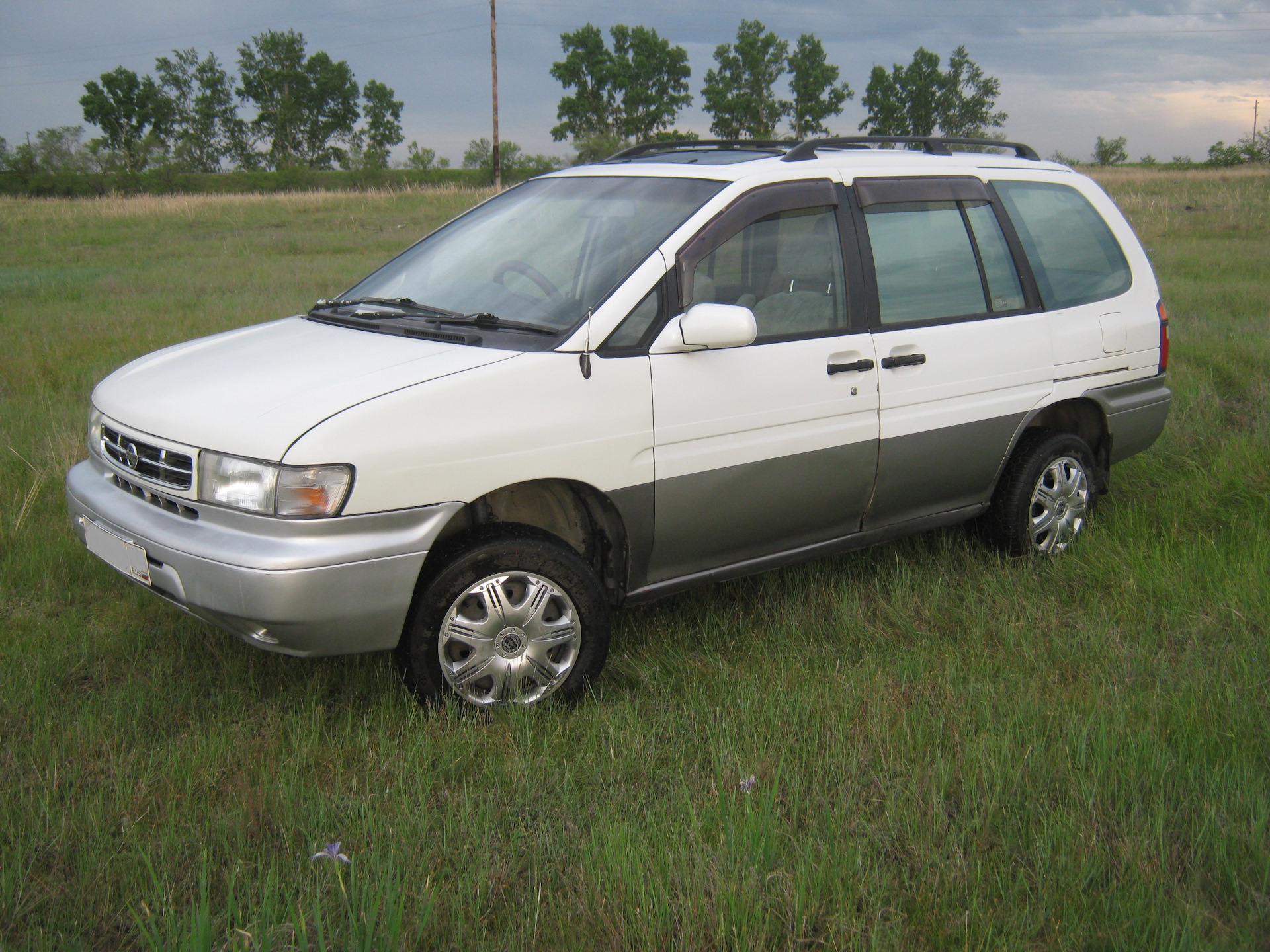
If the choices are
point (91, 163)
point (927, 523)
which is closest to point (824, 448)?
point (927, 523)

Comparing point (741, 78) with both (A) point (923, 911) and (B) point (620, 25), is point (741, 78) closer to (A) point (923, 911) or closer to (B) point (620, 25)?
(B) point (620, 25)

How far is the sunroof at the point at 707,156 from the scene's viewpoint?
4.01 m

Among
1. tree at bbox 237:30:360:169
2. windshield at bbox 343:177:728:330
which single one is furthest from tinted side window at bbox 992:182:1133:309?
tree at bbox 237:30:360:169

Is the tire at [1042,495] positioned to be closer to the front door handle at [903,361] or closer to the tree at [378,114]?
the front door handle at [903,361]

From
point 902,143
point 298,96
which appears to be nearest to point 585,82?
point 298,96

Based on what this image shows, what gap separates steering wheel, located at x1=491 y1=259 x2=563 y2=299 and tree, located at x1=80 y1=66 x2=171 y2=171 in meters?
86.2

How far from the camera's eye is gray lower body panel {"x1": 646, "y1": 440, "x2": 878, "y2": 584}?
139 inches

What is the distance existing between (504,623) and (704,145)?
2318mm

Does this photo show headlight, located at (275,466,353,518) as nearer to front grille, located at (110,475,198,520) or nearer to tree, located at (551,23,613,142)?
front grille, located at (110,475,198,520)

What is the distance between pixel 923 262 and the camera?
13.6 feet

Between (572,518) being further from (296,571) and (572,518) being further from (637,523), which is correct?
(296,571)

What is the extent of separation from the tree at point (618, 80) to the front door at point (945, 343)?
8045 cm

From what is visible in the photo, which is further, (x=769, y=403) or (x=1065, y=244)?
(x=1065, y=244)

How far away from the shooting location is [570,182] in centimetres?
421
